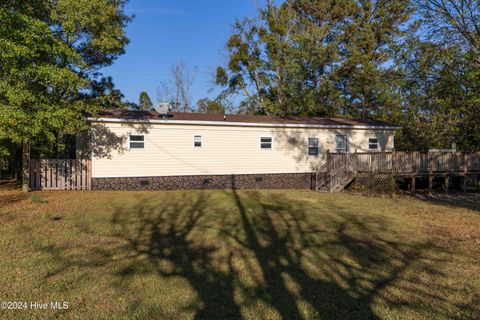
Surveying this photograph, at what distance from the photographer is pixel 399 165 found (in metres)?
16.7

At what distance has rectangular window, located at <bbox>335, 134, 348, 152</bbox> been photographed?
20625 mm

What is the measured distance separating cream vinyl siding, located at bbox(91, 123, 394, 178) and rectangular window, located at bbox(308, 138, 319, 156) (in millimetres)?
216

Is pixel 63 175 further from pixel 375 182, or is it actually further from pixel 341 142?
pixel 341 142

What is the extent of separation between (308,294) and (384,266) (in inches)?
76.0

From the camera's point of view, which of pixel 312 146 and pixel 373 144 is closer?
pixel 312 146

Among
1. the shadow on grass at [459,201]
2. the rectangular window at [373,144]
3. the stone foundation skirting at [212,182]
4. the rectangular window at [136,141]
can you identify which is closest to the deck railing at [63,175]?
the stone foundation skirting at [212,182]

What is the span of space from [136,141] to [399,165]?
12.5m

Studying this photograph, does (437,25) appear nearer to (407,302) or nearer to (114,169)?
(407,302)

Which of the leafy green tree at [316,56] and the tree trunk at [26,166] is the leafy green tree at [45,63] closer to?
the tree trunk at [26,166]

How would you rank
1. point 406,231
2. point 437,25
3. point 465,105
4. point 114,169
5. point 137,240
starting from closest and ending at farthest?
1. point 137,240
2. point 406,231
3. point 465,105
4. point 437,25
5. point 114,169

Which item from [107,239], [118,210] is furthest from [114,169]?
[107,239]

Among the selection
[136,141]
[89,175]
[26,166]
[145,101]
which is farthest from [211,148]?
[145,101]

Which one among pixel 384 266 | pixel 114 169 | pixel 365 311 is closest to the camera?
pixel 365 311

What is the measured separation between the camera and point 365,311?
4.35 metres
